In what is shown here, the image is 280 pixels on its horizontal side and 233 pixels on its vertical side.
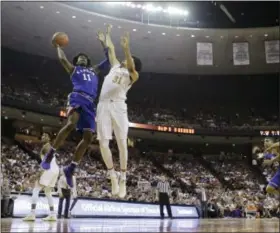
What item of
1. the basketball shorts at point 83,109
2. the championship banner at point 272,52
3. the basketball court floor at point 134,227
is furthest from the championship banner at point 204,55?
the basketball court floor at point 134,227

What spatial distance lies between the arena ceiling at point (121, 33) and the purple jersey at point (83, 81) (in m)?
16.5

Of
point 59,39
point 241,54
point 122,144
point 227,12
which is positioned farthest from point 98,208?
point 227,12

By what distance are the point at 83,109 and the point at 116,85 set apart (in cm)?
52

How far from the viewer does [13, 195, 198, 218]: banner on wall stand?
36.0 feet

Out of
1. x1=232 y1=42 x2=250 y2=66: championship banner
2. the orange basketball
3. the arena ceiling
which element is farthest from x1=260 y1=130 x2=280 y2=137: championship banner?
the orange basketball

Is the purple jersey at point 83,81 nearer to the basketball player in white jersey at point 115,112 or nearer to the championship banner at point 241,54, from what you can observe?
the basketball player in white jersey at point 115,112

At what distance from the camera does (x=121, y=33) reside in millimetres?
24734

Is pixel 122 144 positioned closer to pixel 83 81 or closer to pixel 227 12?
pixel 83 81

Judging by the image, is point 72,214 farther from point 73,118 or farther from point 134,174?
point 134,174

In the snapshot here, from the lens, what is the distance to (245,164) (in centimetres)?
3122

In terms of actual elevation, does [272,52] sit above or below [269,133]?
above

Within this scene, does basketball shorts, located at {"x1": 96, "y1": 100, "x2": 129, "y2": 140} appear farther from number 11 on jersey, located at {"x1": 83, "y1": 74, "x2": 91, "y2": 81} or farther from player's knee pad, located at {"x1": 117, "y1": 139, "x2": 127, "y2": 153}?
number 11 on jersey, located at {"x1": 83, "y1": 74, "x2": 91, "y2": 81}

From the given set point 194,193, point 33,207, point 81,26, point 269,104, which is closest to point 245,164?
point 269,104

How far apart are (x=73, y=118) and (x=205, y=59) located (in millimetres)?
17844
